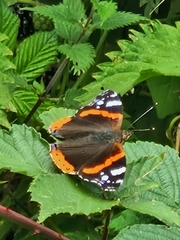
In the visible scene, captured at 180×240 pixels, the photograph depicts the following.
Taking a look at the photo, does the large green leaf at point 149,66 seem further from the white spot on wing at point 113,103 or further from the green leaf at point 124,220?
the green leaf at point 124,220

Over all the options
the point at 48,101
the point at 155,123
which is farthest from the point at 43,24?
the point at 155,123

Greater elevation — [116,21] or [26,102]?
[116,21]

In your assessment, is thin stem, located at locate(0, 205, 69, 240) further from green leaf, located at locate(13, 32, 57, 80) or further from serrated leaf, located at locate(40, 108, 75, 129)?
green leaf, located at locate(13, 32, 57, 80)

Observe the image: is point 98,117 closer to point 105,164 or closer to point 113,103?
point 113,103

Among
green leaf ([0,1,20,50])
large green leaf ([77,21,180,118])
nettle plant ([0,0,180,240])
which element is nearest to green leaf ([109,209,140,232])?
nettle plant ([0,0,180,240])

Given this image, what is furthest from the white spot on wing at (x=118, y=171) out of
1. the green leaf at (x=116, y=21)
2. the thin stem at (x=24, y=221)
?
the green leaf at (x=116, y=21)

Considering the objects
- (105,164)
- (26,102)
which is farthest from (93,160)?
(26,102)
